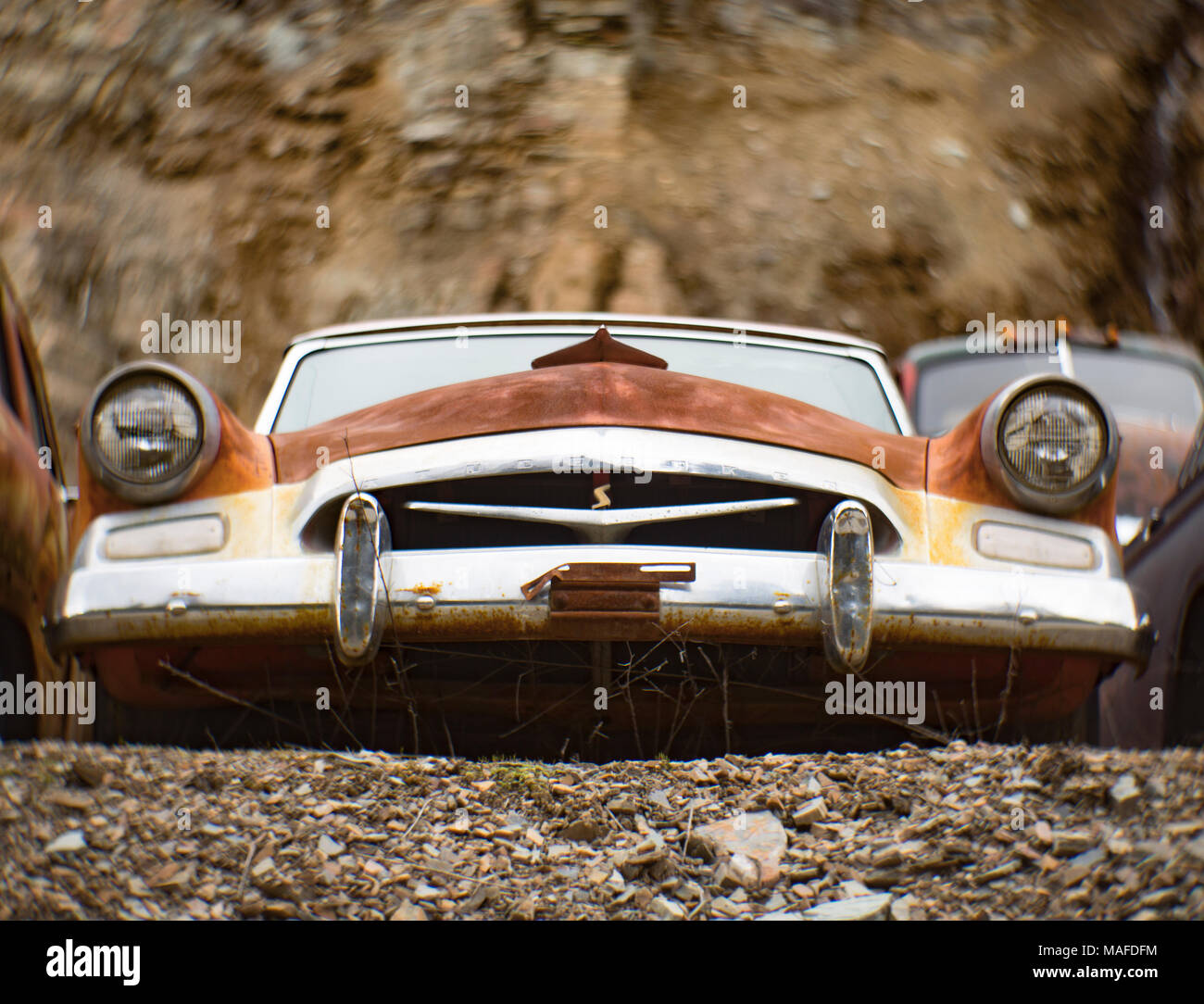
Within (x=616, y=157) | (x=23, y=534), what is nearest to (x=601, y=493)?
(x=23, y=534)

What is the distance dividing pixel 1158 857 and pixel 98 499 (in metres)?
2.12

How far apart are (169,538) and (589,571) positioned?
89cm

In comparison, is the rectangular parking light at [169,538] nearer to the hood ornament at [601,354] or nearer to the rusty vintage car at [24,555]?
the rusty vintage car at [24,555]

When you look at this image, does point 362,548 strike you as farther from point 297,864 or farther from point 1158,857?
point 1158,857

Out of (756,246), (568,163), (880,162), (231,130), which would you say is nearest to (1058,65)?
(880,162)

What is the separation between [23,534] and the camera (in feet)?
8.80

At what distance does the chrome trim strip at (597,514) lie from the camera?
7.09 feet

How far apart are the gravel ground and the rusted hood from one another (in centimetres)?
64

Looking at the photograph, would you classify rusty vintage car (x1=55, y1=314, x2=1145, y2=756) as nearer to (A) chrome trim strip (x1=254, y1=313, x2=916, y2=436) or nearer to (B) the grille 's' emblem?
(B) the grille 's' emblem

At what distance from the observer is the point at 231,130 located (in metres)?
9.18

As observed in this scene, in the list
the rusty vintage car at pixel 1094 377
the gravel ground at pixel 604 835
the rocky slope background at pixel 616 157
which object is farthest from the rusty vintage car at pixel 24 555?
the rocky slope background at pixel 616 157

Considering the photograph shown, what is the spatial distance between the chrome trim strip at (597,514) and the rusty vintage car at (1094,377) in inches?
108

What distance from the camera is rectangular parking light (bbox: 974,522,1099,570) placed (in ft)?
7.48

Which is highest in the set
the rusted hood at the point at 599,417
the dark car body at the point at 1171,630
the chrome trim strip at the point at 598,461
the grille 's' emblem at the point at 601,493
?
the rusted hood at the point at 599,417
